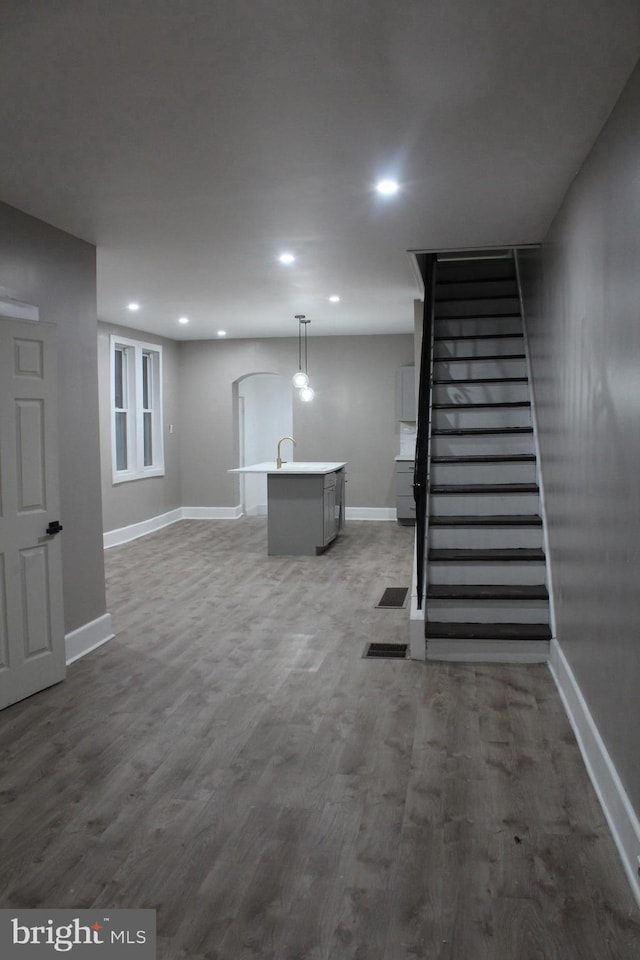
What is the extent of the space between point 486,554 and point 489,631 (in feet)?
1.82

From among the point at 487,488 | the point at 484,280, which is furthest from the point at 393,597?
the point at 484,280

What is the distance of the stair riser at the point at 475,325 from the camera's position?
6297 mm

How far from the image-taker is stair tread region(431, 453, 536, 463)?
5172 mm

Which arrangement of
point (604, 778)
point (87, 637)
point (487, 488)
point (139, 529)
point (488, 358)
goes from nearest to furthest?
point (604, 778) < point (87, 637) < point (487, 488) < point (488, 358) < point (139, 529)

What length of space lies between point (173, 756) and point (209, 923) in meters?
1.11

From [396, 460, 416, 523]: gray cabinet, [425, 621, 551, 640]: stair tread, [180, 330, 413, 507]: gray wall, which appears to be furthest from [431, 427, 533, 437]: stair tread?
[180, 330, 413, 507]: gray wall

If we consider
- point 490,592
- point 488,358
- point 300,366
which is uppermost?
point 300,366

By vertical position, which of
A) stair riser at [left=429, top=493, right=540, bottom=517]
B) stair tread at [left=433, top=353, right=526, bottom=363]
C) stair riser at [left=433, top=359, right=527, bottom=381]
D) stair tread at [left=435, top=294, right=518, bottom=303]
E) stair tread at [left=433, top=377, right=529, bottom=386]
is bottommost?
stair riser at [left=429, top=493, right=540, bottom=517]

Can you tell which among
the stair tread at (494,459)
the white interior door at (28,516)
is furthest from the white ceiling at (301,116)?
the stair tread at (494,459)

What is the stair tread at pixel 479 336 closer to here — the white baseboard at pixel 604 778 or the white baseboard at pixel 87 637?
the white baseboard at pixel 604 778

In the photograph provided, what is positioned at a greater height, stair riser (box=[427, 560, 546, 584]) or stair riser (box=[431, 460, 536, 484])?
stair riser (box=[431, 460, 536, 484])

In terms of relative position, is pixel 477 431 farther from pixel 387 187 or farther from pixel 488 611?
pixel 387 187

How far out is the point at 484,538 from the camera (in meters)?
4.88

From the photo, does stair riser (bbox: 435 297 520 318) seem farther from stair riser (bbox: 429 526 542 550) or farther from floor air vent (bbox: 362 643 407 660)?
floor air vent (bbox: 362 643 407 660)
